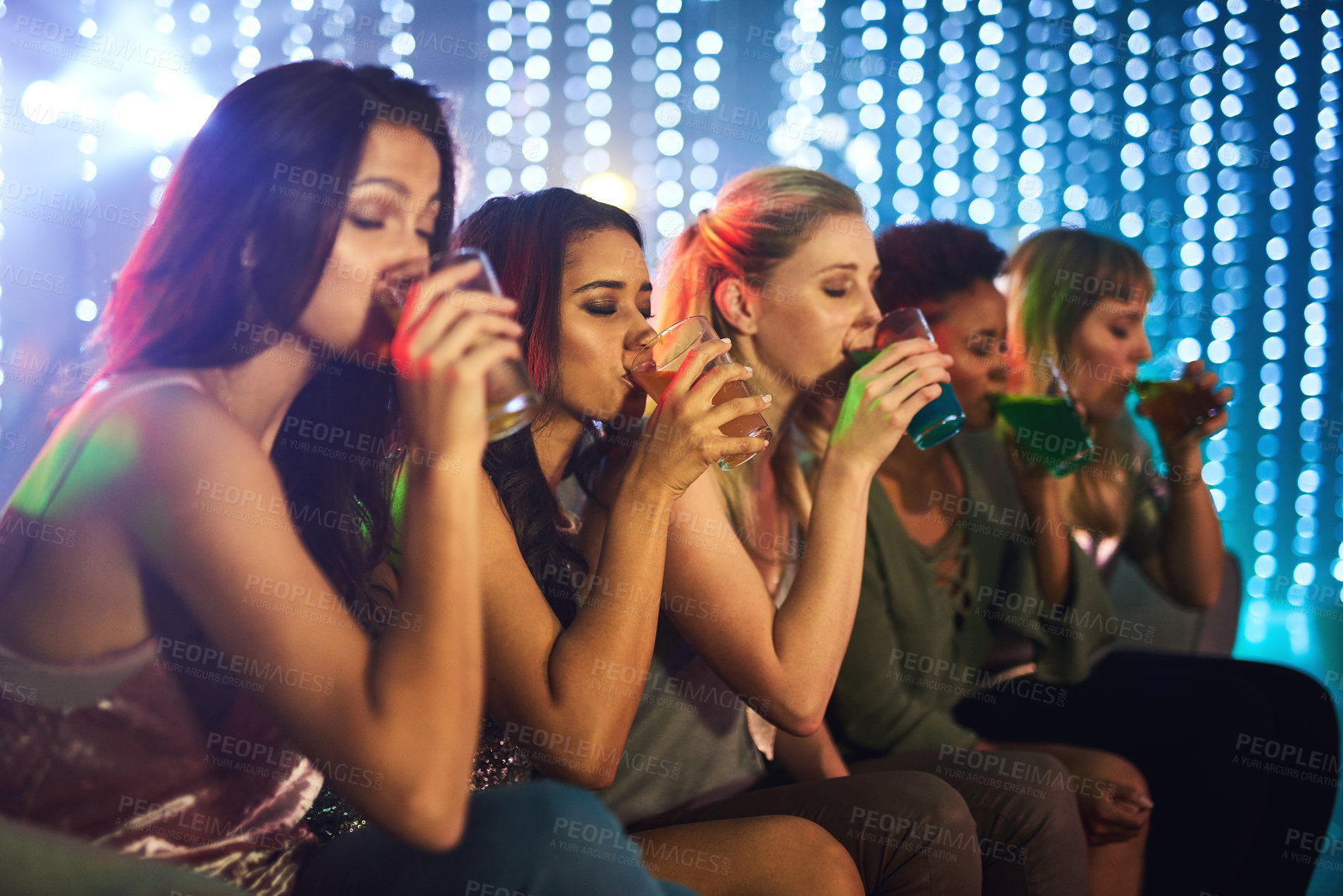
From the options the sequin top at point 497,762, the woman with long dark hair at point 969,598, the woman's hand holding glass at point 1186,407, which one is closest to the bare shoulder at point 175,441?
the sequin top at point 497,762

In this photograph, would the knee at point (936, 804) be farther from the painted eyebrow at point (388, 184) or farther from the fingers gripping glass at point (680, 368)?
the painted eyebrow at point (388, 184)

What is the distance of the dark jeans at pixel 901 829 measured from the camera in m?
1.24

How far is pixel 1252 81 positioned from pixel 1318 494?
1172mm

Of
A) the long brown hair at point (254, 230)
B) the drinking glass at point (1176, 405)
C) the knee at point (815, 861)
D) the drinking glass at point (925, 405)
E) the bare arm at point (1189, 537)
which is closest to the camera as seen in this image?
the long brown hair at point (254, 230)

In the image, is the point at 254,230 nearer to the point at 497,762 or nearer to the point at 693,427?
the point at 693,427

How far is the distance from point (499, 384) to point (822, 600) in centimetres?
70

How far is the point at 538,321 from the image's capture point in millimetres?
1356

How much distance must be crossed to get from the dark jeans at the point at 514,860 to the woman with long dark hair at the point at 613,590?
0.17m

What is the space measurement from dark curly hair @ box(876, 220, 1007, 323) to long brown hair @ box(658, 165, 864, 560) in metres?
0.39

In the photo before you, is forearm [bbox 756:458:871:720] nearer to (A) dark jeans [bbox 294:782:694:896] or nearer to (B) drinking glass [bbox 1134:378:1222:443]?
(A) dark jeans [bbox 294:782:694:896]

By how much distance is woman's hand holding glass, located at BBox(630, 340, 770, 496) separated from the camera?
1193 mm

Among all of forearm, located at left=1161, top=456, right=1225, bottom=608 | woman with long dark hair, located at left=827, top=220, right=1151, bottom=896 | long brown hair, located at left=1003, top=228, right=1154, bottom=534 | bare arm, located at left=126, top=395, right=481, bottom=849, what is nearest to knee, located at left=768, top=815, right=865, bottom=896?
woman with long dark hair, located at left=827, top=220, right=1151, bottom=896

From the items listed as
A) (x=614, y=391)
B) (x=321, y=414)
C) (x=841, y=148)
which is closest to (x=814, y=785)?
(x=614, y=391)

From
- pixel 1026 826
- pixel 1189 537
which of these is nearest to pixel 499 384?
pixel 1026 826
